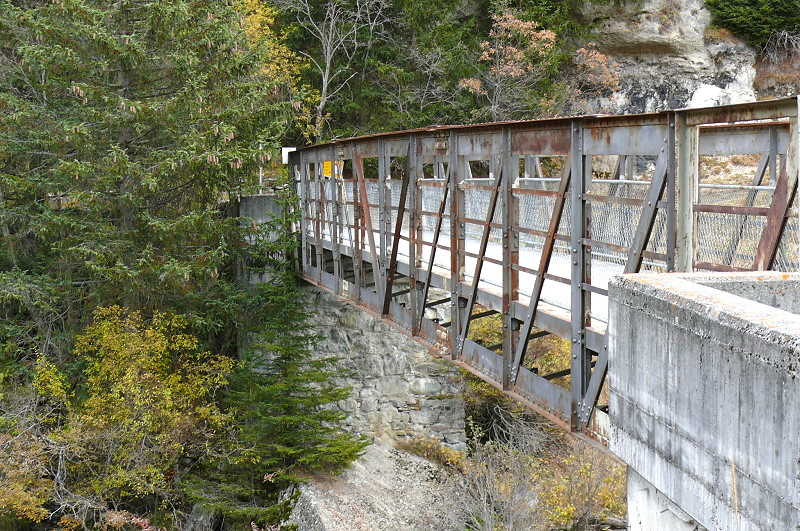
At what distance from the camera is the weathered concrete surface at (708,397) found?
3.32 metres

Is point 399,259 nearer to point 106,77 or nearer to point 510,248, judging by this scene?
point 510,248

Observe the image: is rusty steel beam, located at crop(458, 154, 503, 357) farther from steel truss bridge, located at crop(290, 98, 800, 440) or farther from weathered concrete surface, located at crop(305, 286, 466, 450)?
weathered concrete surface, located at crop(305, 286, 466, 450)

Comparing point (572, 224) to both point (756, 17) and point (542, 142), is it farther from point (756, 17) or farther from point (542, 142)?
point (756, 17)

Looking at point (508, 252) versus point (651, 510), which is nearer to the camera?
point (651, 510)

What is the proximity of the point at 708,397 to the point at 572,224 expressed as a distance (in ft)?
12.0

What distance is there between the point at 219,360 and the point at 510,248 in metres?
12.6

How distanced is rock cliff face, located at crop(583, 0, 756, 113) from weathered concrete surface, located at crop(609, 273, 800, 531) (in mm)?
26917

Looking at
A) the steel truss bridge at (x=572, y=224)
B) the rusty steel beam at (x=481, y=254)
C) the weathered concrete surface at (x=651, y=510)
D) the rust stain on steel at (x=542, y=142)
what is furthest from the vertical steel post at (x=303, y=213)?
the weathered concrete surface at (x=651, y=510)

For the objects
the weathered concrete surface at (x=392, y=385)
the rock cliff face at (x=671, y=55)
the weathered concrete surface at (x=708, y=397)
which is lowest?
the weathered concrete surface at (x=392, y=385)

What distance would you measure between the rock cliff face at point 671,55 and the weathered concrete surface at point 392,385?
14233 mm

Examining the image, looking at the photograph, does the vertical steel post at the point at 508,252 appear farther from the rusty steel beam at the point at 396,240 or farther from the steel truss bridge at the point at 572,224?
the rusty steel beam at the point at 396,240

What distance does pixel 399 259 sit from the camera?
12953mm

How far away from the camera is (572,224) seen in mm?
7387

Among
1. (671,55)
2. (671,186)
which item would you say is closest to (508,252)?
(671,186)
